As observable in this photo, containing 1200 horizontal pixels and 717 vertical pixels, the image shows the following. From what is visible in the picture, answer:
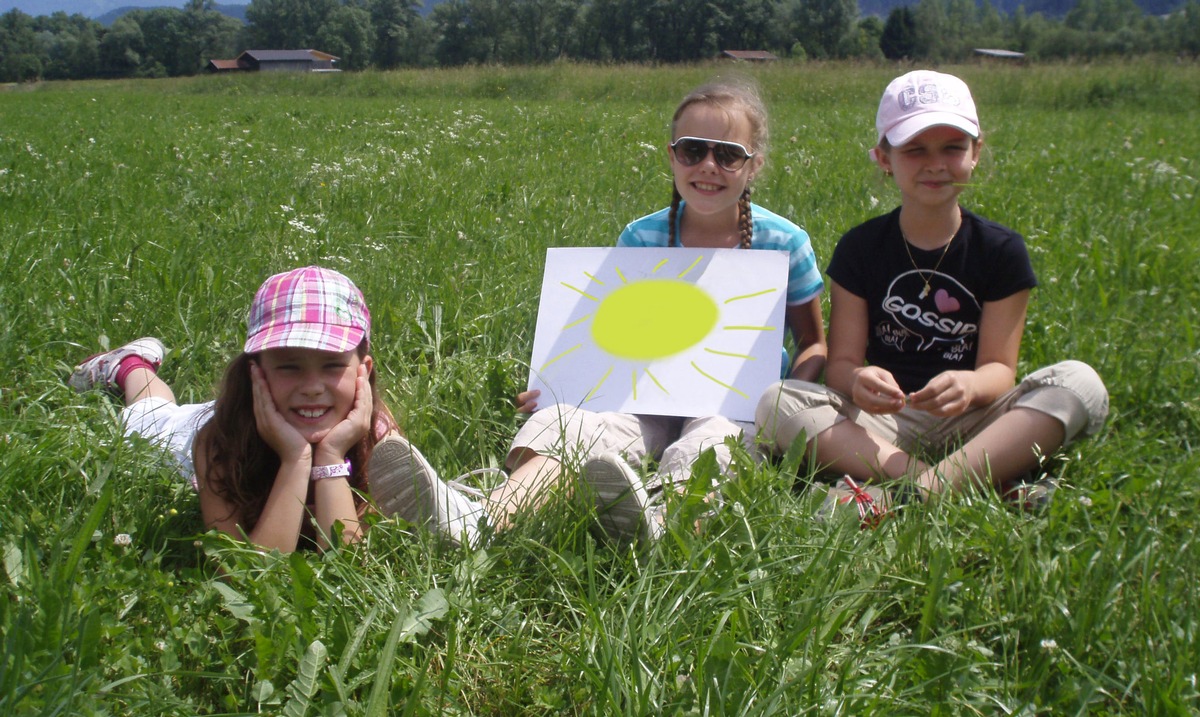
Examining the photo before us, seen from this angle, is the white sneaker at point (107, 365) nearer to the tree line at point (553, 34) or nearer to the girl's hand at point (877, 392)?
the girl's hand at point (877, 392)

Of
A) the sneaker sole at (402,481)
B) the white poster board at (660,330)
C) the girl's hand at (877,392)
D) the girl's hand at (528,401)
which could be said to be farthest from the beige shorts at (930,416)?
the sneaker sole at (402,481)

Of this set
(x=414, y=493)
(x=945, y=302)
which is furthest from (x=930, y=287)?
(x=414, y=493)

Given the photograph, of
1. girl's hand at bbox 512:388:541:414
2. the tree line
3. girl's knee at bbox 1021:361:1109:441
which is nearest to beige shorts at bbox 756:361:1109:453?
girl's knee at bbox 1021:361:1109:441

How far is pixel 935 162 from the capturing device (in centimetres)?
262

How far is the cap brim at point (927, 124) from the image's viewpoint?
2506 millimetres

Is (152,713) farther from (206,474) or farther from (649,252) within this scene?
(649,252)

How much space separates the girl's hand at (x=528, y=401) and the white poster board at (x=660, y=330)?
3 cm

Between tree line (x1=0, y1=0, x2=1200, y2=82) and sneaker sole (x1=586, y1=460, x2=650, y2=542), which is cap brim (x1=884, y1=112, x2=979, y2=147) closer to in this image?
sneaker sole (x1=586, y1=460, x2=650, y2=542)

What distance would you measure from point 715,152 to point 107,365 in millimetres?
1970

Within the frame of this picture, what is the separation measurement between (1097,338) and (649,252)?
149 centimetres

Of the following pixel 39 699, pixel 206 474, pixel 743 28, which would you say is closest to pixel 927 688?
pixel 39 699

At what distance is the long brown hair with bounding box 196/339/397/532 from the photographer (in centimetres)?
215

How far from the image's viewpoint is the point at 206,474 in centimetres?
215

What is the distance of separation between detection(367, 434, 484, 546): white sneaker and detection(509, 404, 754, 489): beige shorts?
352mm
